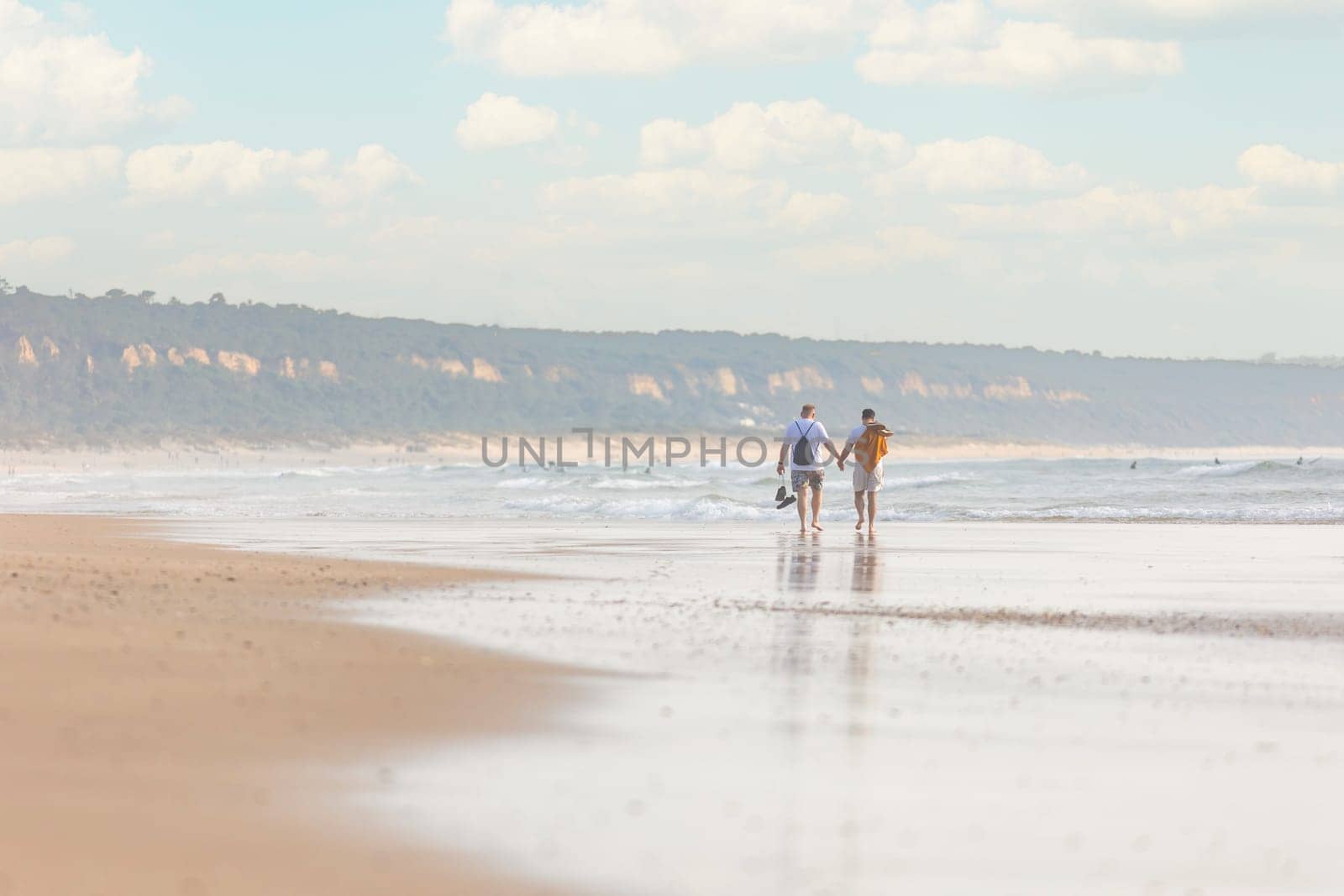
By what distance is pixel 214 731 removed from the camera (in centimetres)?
550

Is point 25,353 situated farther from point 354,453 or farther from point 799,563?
point 799,563

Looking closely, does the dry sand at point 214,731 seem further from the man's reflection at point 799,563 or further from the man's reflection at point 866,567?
the man's reflection at point 866,567

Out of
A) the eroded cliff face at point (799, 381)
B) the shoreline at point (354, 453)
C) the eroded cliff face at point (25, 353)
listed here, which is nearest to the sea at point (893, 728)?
the shoreline at point (354, 453)

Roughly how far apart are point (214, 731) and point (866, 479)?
16264 millimetres

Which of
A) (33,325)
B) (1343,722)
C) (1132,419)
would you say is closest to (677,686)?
(1343,722)

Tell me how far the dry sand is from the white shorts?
12.2 m

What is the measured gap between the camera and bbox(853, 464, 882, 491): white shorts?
2108 centimetres

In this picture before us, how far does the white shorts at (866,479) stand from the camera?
21.1 metres

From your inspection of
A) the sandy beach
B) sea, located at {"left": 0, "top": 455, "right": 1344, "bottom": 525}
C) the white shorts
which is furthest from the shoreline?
the sandy beach

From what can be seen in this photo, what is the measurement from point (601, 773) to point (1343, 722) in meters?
3.12

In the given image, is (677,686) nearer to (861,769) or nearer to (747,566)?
(861,769)

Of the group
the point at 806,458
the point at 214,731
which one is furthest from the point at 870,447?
the point at 214,731

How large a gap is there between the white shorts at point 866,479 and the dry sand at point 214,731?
12182mm

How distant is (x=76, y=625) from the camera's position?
7.81 metres
